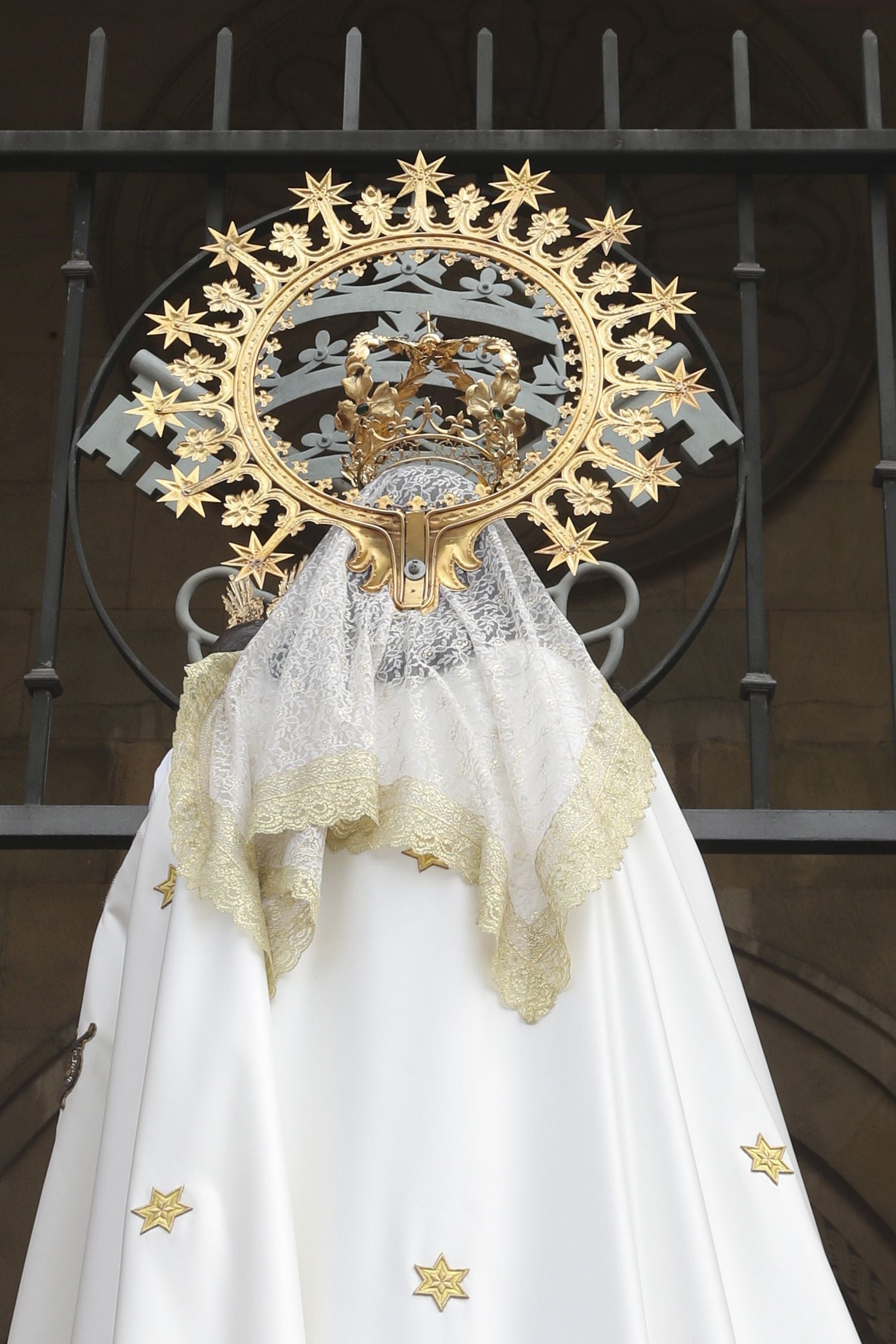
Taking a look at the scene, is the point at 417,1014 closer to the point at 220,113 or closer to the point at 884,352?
the point at 884,352

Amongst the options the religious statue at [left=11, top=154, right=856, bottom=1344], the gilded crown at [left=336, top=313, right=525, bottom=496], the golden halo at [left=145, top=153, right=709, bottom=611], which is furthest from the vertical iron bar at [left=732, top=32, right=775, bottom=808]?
the gilded crown at [left=336, top=313, right=525, bottom=496]

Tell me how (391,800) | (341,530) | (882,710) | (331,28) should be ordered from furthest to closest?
(331,28)
(882,710)
(341,530)
(391,800)

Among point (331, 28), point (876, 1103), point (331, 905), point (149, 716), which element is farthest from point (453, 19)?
point (331, 905)

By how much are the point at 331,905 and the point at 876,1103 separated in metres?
3.20

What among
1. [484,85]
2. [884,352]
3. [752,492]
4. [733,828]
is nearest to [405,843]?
[733,828]

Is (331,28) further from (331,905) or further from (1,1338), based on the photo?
(331,905)

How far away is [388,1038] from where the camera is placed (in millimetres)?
2061

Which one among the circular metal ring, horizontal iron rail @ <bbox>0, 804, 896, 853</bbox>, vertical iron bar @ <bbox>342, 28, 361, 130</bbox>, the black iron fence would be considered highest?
vertical iron bar @ <bbox>342, 28, 361, 130</bbox>

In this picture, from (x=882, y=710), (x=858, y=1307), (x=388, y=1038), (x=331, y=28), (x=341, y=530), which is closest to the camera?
(x=388, y=1038)

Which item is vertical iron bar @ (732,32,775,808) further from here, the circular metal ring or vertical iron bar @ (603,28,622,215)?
vertical iron bar @ (603,28,622,215)

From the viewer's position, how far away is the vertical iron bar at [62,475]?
104 inches

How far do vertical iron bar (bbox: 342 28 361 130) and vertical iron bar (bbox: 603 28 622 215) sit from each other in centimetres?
38

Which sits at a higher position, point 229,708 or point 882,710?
point 882,710

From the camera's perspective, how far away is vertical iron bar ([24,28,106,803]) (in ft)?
8.65
